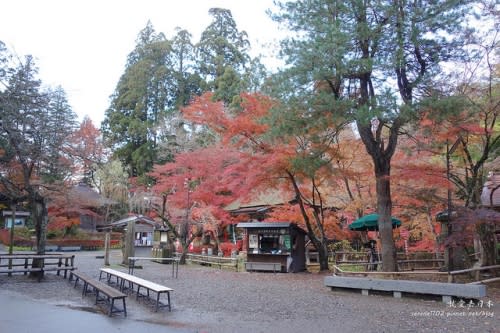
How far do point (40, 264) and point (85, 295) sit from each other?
434cm

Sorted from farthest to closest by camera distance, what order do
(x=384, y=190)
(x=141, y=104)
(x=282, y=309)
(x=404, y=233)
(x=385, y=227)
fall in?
(x=141, y=104)
(x=404, y=233)
(x=384, y=190)
(x=385, y=227)
(x=282, y=309)

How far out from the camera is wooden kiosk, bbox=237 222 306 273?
1656 centimetres

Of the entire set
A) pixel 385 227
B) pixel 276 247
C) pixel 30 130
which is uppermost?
pixel 30 130

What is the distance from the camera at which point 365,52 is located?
424 inches

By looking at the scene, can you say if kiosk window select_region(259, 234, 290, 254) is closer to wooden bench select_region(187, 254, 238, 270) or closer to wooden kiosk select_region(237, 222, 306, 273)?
wooden kiosk select_region(237, 222, 306, 273)

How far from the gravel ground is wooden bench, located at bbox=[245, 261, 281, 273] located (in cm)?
418

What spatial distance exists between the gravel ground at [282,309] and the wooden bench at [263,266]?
13.7 feet

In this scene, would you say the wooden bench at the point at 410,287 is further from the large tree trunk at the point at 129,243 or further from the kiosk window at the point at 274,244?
the large tree trunk at the point at 129,243

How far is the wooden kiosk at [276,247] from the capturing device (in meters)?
16.6

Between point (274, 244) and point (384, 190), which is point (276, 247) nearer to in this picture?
point (274, 244)

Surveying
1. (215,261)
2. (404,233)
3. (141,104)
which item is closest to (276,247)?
(215,261)

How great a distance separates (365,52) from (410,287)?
6.21 metres

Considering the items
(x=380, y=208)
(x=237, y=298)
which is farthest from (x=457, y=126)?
(x=237, y=298)

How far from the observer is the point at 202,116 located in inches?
678
